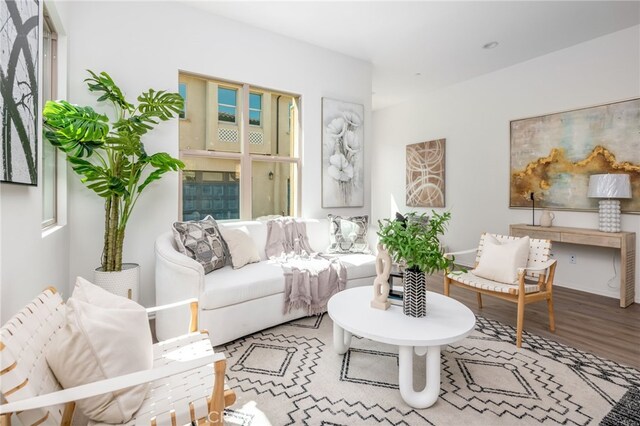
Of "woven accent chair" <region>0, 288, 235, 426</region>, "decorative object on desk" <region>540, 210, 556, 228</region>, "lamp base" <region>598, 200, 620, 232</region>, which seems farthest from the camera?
"decorative object on desk" <region>540, 210, 556, 228</region>

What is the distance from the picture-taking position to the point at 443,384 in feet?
6.30

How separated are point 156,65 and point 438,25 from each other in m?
3.02

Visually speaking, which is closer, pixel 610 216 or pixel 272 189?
pixel 610 216

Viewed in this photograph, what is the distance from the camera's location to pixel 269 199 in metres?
3.85

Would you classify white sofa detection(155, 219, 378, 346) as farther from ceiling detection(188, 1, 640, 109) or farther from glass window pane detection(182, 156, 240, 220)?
ceiling detection(188, 1, 640, 109)

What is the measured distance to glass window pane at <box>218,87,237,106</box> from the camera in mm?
3512

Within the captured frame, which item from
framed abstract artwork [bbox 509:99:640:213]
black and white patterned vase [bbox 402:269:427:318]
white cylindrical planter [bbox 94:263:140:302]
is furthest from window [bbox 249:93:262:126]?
framed abstract artwork [bbox 509:99:640:213]

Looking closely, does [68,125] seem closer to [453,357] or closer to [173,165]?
[173,165]

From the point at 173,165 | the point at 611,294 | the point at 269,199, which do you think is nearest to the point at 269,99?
the point at 269,199

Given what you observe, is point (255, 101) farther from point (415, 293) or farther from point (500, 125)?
→ point (500, 125)

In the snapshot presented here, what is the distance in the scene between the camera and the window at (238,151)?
335 centimetres

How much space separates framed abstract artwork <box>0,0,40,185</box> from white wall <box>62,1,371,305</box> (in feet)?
4.37

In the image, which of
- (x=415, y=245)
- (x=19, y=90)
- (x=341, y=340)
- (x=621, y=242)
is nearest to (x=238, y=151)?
(x=19, y=90)

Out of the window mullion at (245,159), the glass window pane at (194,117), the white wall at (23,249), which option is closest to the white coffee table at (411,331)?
the white wall at (23,249)
